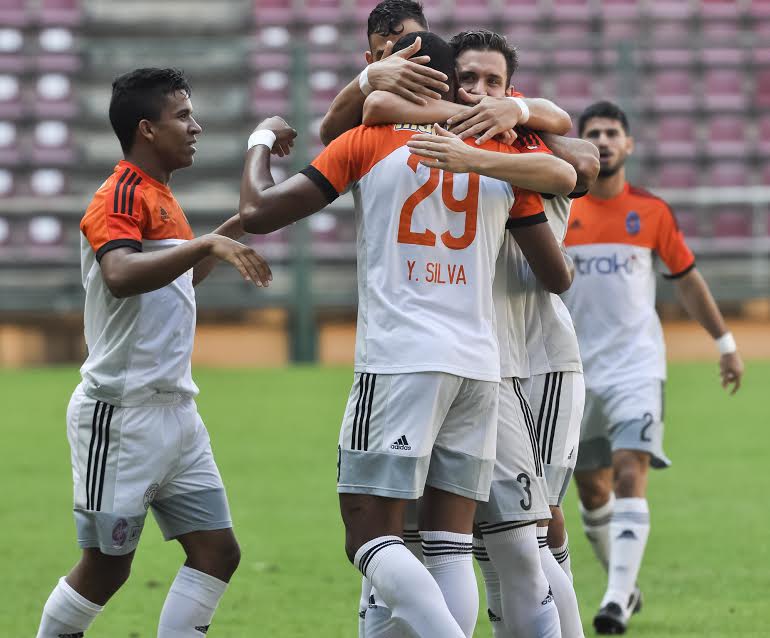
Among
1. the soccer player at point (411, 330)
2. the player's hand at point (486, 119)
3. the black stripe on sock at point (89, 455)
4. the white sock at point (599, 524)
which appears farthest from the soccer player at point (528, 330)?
the white sock at point (599, 524)

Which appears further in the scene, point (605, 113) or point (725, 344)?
point (725, 344)

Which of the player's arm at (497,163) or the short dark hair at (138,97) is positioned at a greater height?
the short dark hair at (138,97)

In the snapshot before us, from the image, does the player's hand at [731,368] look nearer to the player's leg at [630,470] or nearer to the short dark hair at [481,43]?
the player's leg at [630,470]

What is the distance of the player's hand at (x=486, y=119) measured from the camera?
11.0 ft

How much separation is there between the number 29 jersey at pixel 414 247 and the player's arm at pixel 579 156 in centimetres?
40

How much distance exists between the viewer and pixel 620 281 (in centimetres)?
555

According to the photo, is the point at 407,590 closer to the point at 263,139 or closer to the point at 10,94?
the point at 263,139

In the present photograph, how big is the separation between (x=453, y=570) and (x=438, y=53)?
Result: 4.24 feet

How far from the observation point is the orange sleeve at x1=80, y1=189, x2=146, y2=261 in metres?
3.60

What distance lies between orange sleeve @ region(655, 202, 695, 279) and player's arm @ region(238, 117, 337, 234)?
263 centimetres

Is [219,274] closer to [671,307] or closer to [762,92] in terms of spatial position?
[671,307]

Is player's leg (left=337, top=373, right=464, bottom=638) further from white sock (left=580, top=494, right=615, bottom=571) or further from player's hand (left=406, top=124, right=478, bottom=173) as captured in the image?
white sock (left=580, top=494, right=615, bottom=571)

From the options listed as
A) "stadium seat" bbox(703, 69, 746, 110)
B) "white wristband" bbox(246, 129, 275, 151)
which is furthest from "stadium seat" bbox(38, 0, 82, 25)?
"white wristband" bbox(246, 129, 275, 151)

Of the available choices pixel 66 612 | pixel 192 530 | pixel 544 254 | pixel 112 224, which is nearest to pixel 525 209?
pixel 544 254
